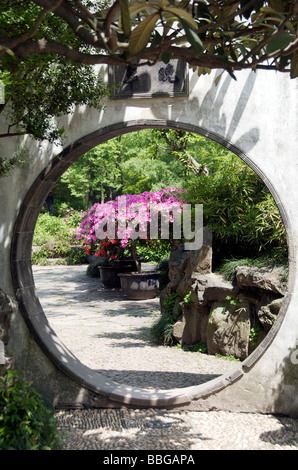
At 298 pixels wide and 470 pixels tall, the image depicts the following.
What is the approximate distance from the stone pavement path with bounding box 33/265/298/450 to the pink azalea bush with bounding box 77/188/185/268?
1101mm

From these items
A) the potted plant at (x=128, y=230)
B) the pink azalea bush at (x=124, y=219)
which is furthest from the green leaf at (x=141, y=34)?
the potted plant at (x=128, y=230)

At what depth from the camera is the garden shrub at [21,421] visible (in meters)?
2.75

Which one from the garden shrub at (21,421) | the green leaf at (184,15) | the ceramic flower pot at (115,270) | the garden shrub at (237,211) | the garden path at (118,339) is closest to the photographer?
the green leaf at (184,15)

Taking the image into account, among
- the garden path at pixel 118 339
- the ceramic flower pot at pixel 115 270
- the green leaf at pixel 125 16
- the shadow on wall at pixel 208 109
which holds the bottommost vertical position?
the garden path at pixel 118 339

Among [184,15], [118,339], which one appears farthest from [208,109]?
[118,339]

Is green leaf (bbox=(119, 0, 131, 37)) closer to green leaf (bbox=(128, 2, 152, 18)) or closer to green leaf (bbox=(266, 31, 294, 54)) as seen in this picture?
green leaf (bbox=(128, 2, 152, 18))

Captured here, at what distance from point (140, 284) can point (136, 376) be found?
14.4ft

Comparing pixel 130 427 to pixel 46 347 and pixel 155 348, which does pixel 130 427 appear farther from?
pixel 155 348

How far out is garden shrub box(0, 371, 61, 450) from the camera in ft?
9.03

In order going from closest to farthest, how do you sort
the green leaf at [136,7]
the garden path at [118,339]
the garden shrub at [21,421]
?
the green leaf at [136,7] < the garden shrub at [21,421] < the garden path at [118,339]

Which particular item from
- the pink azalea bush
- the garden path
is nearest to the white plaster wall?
the garden path

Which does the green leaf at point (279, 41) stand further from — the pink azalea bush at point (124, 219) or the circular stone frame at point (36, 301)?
the pink azalea bush at point (124, 219)

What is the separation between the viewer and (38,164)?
4340mm

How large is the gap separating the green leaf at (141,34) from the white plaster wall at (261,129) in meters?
2.04
